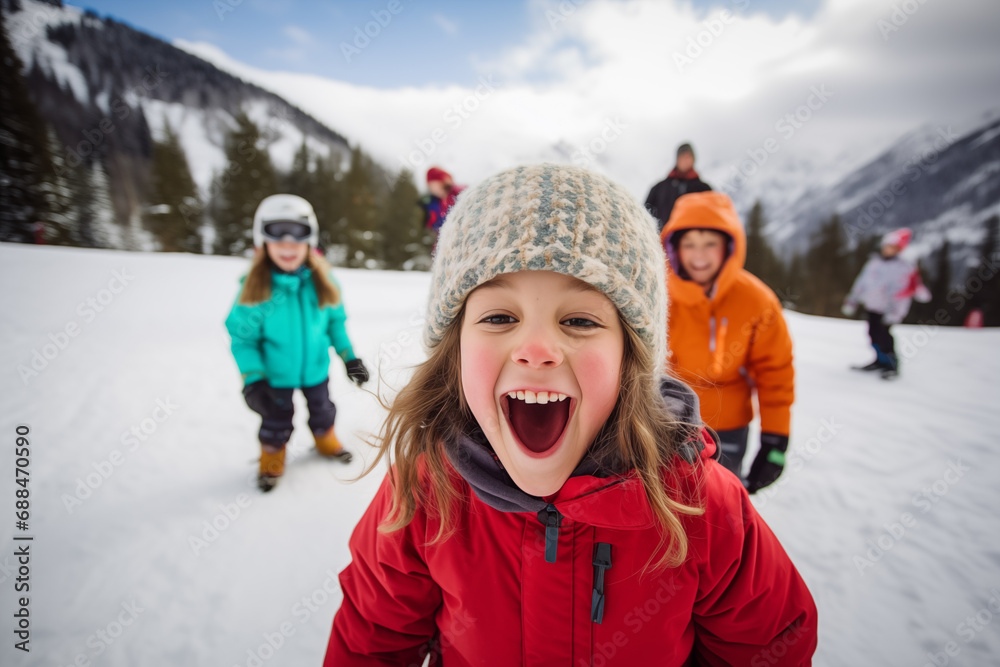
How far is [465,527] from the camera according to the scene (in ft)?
4.06

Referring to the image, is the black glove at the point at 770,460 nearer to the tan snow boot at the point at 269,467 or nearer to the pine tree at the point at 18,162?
the tan snow boot at the point at 269,467

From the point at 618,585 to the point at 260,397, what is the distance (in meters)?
2.76

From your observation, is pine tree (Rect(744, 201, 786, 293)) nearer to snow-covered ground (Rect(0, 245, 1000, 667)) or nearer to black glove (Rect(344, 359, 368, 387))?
snow-covered ground (Rect(0, 245, 1000, 667))

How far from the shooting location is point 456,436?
1.27m

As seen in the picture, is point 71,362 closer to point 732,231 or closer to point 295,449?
point 295,449

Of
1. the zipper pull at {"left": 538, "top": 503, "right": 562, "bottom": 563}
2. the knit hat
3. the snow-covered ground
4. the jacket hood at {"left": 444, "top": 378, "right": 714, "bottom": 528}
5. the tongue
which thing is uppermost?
the knit hat

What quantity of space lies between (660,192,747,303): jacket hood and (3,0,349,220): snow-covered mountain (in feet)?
176

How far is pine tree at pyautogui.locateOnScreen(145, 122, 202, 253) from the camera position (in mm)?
23000

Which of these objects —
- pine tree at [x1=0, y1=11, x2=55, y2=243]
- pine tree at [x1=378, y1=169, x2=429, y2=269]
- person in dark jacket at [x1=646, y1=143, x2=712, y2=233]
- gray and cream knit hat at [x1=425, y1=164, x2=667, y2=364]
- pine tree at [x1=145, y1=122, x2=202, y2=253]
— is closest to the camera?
gray and cream knit hat at [x1=425, y1=164, x2=667, y2=364]

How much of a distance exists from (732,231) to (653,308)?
5.18ft

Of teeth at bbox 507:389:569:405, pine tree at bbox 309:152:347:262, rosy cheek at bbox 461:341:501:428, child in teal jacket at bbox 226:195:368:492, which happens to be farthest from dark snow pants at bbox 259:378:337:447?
pine tree at bbox 309:152:347:262

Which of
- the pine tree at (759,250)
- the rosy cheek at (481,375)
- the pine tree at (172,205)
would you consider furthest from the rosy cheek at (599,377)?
the pine tree at (172,205)

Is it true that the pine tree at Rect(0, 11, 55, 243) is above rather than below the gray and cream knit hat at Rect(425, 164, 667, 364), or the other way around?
above

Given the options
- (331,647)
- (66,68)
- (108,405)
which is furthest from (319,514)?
(66,68)
